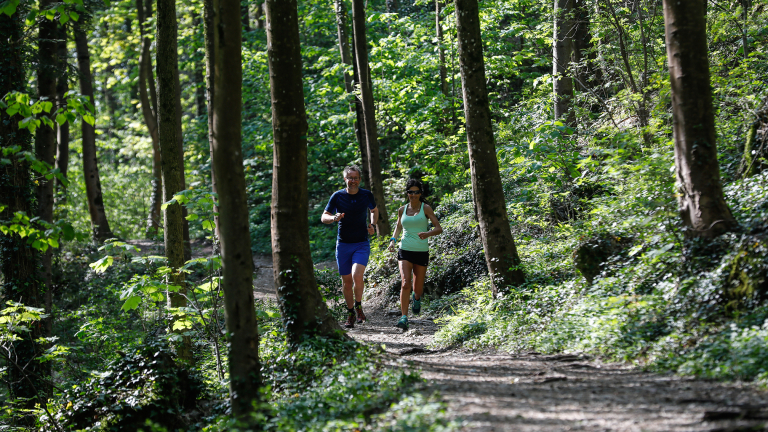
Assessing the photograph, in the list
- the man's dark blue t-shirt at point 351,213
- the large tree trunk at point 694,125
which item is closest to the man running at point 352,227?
the man's dark blue t-shirt at point 351,213

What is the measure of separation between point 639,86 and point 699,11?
5253 mm

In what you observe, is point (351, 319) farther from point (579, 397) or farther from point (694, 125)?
point (694, 125)

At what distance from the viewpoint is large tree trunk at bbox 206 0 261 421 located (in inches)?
195

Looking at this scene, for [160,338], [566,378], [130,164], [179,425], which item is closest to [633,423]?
[566,378]

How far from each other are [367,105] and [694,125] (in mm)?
8958

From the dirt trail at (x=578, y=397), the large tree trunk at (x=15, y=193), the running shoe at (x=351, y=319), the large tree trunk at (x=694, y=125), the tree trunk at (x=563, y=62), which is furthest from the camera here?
the tree trunk at (x=563, y=62)

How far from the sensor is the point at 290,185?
249 inches

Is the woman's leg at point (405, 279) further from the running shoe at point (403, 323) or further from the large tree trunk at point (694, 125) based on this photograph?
the large tree trunk at point (694, 125)

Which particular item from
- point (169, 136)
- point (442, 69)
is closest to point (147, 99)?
point (442, 69)

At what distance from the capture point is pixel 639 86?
1065 cm

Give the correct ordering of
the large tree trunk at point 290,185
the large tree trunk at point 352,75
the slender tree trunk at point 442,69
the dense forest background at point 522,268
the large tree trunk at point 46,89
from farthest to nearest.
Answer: the slender tree trunk at point 442,69
the large tree trunk at point 352,75
the large tree trunk at point 46,89
the large tree trunk at point 290,185
the dense forest background at point 522,268

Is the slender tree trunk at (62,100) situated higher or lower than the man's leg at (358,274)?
higher

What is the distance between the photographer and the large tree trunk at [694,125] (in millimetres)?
5531

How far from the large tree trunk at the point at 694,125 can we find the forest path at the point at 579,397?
6.14ft
